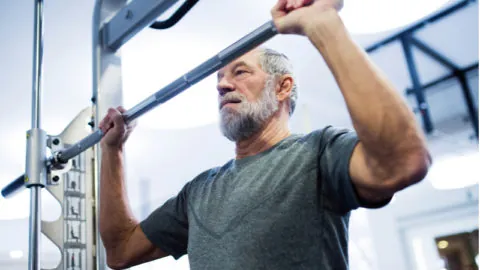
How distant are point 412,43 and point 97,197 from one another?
1975 millimetres

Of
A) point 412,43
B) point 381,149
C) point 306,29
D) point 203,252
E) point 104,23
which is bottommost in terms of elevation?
point 203,252

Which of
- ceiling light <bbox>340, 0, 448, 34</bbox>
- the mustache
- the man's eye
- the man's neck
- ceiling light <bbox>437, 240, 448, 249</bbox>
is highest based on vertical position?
ceiling light <bbox>340, 0, 448, 34</bbox>

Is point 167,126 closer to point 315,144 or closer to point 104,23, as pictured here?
point 104,23

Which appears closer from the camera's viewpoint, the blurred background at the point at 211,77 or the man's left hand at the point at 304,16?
the man's left hand at the point at 304,16

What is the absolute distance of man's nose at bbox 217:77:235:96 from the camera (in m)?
1.14

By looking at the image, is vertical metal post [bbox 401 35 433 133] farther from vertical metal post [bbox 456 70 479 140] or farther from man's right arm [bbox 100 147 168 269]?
man's right arm [bbox 100 147 168 269]

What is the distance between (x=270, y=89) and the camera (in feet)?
Answer: 3.72

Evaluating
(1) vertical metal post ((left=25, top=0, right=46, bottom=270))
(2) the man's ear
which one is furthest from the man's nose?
(1) vertical metal post ((left=25, top=0, right=46, bottom=270))

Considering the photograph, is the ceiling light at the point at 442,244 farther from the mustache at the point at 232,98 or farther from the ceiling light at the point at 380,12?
the mustache at the point at 232,98

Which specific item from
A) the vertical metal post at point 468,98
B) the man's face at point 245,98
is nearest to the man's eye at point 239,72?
the man's face at point 245,98

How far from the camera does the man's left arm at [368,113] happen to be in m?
0.69

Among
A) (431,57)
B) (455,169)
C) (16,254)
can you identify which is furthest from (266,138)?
(16,254)

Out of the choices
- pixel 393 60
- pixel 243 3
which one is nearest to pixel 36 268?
pixel 243 3

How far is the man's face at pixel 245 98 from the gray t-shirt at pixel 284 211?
0.09 metres
